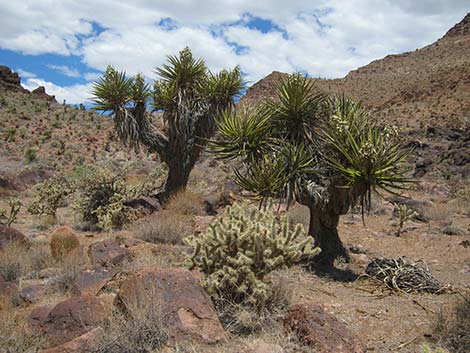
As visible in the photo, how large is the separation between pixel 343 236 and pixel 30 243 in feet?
23.7

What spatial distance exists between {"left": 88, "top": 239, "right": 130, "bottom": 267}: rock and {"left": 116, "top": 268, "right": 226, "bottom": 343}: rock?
2380mm

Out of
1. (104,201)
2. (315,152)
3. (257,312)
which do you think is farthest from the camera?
(104,201)

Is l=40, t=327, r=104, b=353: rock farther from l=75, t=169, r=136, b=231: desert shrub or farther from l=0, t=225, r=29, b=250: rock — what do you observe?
l=75, t=169, r=136, b=231: desert shrub

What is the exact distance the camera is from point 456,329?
4.73 metres

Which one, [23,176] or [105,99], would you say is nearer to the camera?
[105,99]

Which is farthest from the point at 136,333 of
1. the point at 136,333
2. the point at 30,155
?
the point at 30,155

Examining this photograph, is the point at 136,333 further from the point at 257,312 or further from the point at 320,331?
the point at 320,331

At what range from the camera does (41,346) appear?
4.48m

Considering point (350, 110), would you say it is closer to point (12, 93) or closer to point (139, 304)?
point (139, 304)

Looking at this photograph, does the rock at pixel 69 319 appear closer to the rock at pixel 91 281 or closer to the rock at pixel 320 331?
the rock at pixel 91 281

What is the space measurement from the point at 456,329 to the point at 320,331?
1441 mm

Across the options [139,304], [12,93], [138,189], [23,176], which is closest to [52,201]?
[138,189]


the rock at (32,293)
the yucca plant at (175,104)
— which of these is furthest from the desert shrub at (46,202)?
the rock at (32,293)

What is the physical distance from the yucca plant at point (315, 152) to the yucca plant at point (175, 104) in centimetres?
467
